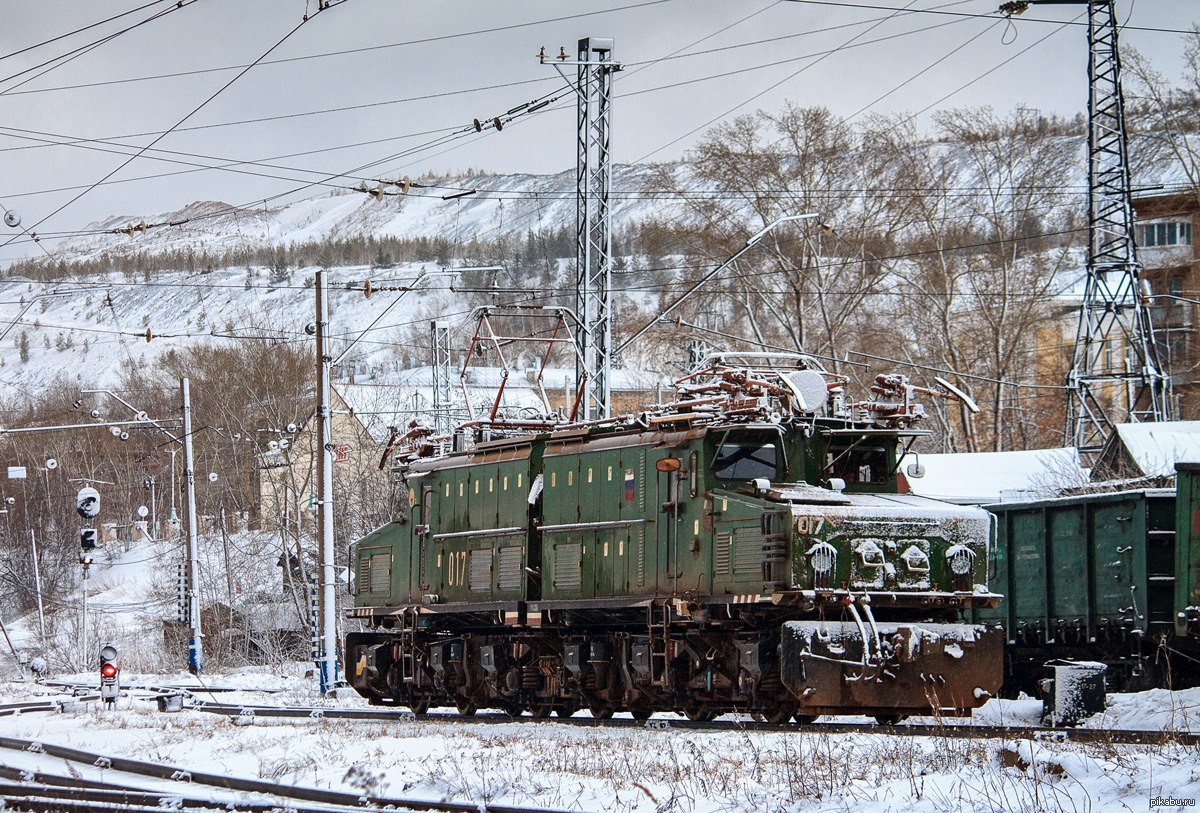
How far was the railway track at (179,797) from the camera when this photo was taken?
11.6 metres

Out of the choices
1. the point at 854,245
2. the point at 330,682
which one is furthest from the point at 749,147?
the point at 330,682

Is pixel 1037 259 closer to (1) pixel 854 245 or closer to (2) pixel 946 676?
(1) pixel 854 245

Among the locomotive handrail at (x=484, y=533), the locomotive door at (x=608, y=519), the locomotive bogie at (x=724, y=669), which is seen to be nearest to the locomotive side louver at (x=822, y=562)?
the locomotive bogie at (x=724, y=669)

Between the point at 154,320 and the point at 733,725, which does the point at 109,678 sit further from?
the point at 154,320

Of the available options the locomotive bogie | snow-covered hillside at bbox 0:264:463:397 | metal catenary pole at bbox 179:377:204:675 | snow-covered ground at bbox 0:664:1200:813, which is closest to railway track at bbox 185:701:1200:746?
the locomotive bogie

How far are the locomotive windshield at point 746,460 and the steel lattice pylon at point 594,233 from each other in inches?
268

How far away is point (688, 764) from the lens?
41.4ft

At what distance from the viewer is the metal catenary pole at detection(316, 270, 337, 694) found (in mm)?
29750

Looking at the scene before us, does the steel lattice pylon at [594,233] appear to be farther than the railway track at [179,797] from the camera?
Yes

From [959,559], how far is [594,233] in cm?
1029

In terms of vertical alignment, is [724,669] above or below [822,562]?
below

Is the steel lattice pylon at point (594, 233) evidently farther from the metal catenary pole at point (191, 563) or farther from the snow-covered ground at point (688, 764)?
the metal catenary pole at point (191, 563)

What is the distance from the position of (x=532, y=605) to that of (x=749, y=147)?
39406 mm

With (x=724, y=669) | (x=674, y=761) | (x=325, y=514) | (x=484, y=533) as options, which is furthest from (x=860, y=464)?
(x=325, y=514)
